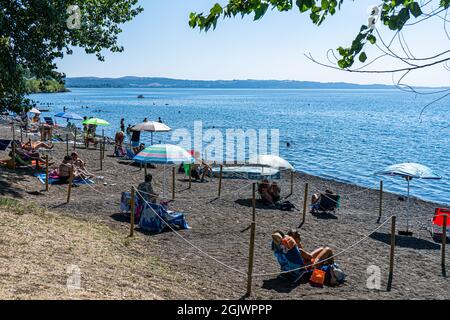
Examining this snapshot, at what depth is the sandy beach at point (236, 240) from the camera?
30.3 ft

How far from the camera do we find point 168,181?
71.4 ft

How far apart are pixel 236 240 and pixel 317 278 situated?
3335 mm

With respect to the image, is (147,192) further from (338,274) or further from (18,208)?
(338,274)

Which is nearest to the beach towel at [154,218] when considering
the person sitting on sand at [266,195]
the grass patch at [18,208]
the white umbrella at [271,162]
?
the grass patch at [18,208]

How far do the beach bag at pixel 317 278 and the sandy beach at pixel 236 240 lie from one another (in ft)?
0.38

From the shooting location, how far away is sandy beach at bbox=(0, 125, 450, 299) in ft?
30.3

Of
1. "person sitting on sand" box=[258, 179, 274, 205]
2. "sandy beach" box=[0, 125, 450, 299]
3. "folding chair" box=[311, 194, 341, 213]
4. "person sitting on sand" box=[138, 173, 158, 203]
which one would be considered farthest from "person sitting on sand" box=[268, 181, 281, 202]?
"person sitting on sand" box=[138, 173, 158, 203]

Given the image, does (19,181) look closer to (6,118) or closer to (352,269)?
(352,269)

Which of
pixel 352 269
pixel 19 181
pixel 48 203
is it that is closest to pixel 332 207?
pixel 352 269

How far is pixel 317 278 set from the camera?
9492 mm

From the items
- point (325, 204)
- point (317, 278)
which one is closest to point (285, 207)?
point (325, 204)

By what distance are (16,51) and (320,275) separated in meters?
13.5

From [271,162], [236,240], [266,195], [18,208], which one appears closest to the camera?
[18,208]

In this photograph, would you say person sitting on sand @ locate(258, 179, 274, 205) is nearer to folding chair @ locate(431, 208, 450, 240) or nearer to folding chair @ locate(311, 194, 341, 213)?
folding chair @ locate(311, 194, 341, 213)
